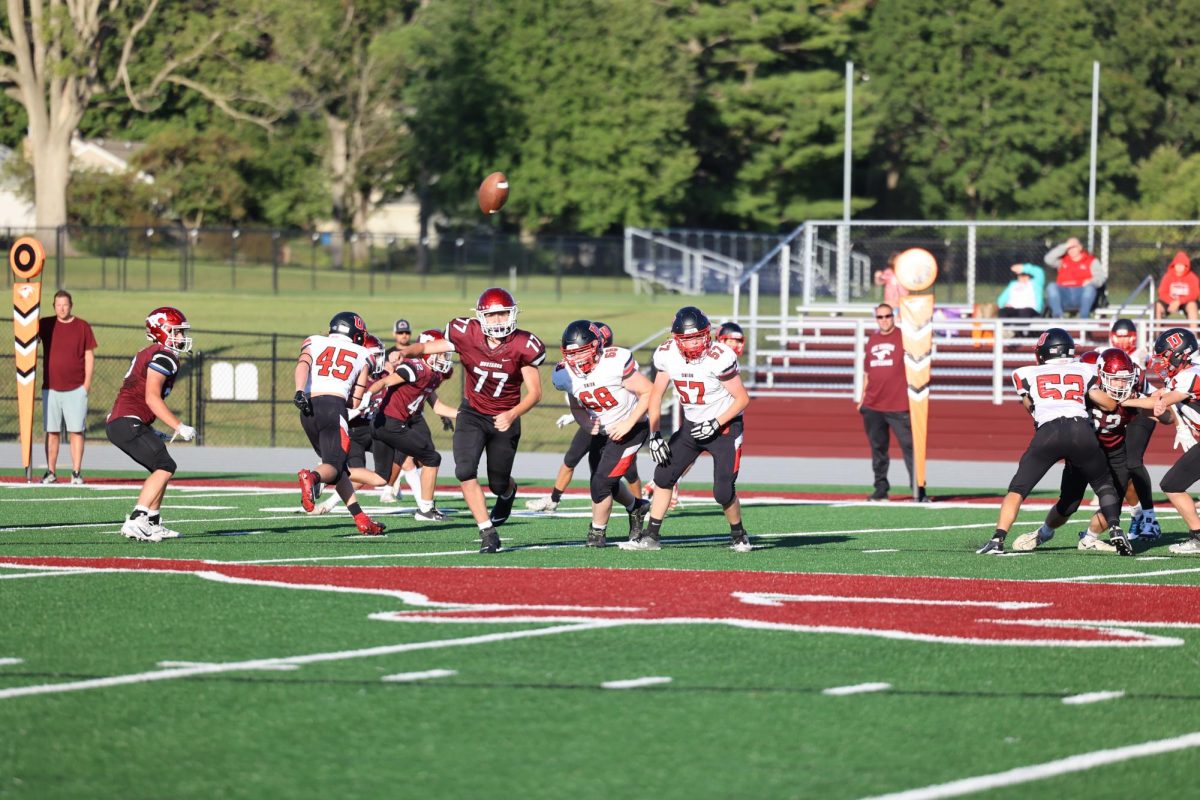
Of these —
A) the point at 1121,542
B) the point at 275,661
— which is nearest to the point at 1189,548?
the point at 1121,542

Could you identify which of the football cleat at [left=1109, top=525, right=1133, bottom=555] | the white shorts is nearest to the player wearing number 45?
the white shorts

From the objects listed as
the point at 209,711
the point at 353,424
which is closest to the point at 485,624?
the point at 209,711

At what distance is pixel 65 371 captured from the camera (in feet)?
57.6

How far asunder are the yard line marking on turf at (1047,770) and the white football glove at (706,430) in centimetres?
542

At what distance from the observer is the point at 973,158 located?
208 ft

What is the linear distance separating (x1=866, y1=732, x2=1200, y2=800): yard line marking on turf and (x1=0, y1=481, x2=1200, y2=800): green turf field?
2 centimetres

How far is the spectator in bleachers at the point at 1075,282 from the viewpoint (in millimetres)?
24984

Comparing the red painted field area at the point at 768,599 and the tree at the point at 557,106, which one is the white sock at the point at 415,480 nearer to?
the red painted field area at the point at 768,599

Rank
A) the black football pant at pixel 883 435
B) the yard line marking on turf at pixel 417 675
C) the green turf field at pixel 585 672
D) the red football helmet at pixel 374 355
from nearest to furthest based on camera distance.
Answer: the green turf field at pixel 585 672 → the yard line marking on turf at pixel 417 675 → the red football helmet at pixel 374 355 → the black football pant at pixel 883 435

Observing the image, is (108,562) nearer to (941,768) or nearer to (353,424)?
(353,424)

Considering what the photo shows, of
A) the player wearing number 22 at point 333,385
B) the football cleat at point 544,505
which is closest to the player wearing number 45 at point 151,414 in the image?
the player wearing number 22 at point 333,385

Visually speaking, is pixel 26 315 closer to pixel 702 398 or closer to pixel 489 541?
pixel 489 541

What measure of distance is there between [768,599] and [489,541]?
2691 mm

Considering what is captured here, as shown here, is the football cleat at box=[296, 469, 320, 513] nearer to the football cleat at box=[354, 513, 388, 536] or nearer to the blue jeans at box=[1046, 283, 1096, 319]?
the football cleat at box=[354, 513, 388, 536]
